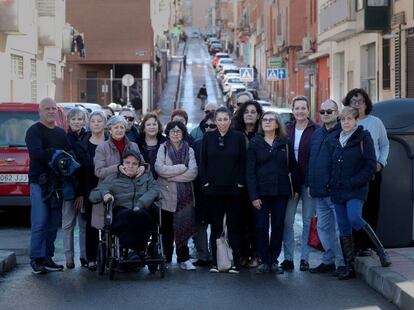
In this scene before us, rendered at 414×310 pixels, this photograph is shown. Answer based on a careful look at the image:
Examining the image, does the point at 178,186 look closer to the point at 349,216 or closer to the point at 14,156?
the point at 349,216

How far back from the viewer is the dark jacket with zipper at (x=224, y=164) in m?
10.5

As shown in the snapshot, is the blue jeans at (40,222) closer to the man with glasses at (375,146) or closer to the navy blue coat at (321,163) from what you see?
the navy blue coat at (321,163)

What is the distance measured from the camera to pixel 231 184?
1055cm

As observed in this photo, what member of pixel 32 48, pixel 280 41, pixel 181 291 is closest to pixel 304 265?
pixel 181 291

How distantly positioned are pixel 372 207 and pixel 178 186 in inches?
87.1

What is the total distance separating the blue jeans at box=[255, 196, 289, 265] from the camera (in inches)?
416

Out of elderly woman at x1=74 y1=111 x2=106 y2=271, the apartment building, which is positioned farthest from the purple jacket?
the apartment building

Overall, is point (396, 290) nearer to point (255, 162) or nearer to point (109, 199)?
Result: point (255, 162)

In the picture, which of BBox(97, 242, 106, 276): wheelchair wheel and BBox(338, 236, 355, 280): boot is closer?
BBox(338, 236, 355, 280): boot

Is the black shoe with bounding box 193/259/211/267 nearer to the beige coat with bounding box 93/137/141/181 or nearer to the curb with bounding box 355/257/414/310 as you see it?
the beige coat with bounding box 93/137/141/181

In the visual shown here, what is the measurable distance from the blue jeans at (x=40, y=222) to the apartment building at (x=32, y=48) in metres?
19.7

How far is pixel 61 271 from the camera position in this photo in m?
10.8

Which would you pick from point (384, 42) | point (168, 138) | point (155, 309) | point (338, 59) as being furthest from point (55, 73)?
point (155, 309)

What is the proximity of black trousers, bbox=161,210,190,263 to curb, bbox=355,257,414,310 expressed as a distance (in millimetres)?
1997
